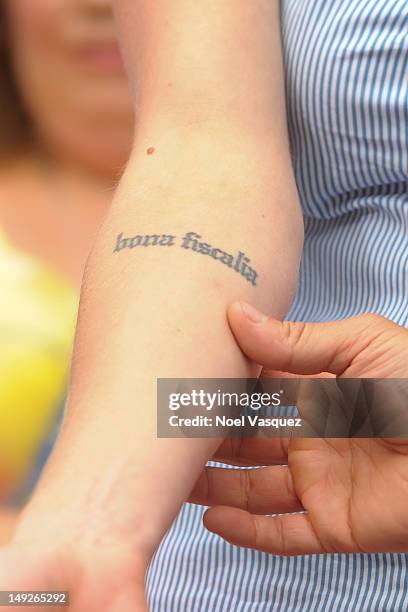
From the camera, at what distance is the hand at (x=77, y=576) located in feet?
2.13

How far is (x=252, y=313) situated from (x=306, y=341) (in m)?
0.06

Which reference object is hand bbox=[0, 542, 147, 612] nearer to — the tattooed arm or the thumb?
the tattooed arm

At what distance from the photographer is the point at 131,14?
1.01 meters

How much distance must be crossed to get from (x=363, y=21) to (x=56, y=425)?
5.07 ft

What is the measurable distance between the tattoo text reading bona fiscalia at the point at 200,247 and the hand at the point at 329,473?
45 mm

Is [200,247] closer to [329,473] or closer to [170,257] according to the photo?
[170,257]

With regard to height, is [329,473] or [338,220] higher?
[338,220]

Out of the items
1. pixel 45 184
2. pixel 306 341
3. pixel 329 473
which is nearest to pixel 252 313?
pixel 306 341

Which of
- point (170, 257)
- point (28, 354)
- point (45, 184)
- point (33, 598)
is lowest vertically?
point (33, 598)

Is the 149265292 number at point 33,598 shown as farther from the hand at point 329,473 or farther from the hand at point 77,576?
the hand at point 329,473

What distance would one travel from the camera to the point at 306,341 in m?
0.84

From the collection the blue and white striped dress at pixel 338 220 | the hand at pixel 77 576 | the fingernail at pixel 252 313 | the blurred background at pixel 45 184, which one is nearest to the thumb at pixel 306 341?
the fingernail at pixel 252 313

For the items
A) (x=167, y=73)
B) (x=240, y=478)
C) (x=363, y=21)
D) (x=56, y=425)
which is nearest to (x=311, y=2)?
(x=363, y=21)

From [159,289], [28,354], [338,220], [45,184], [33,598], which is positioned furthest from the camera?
[45,184]
